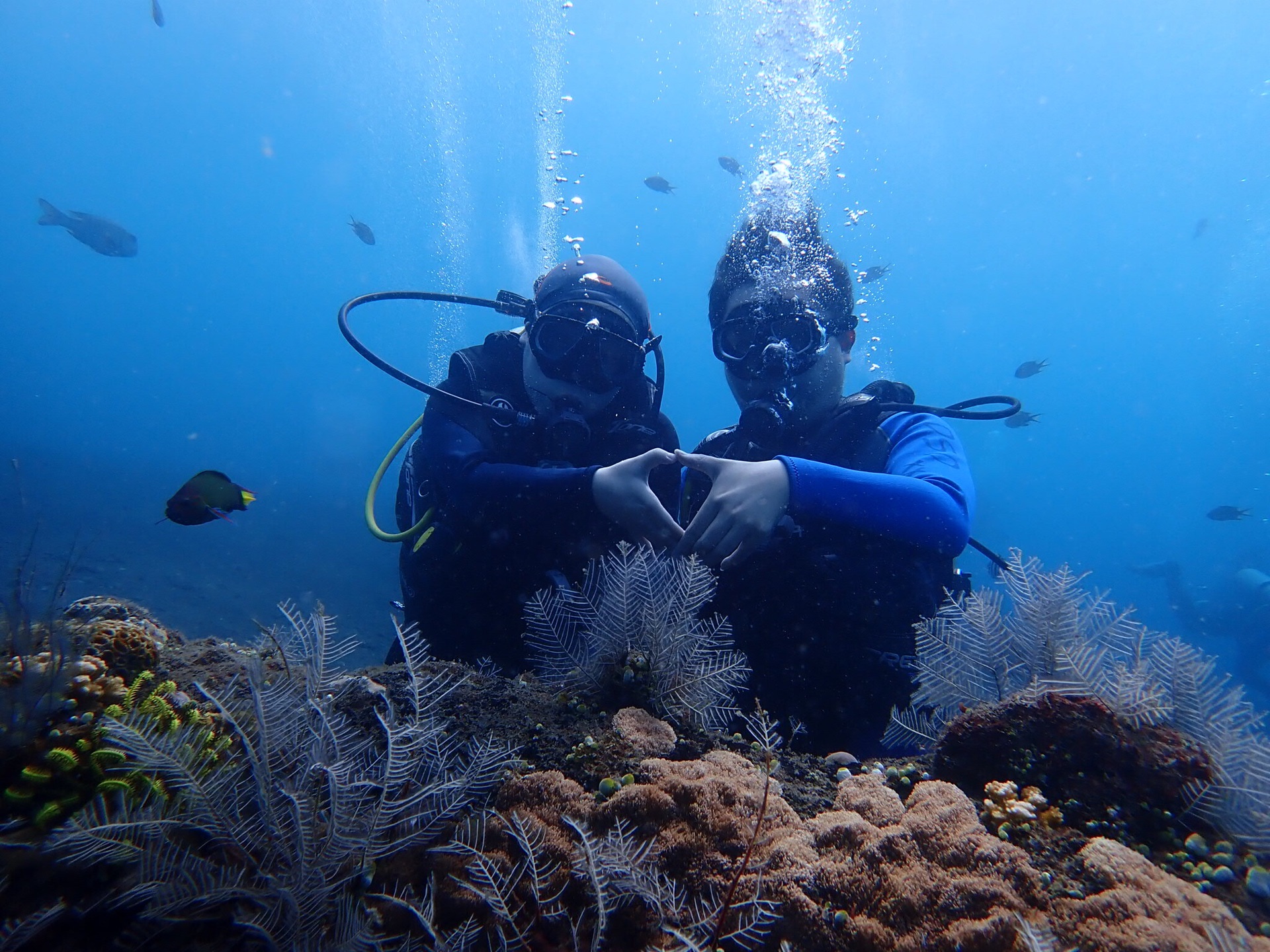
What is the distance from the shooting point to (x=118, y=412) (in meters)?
79.7

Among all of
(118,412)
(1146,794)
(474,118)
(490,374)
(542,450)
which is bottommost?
(1146,794)

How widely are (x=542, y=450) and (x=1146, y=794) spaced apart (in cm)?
363

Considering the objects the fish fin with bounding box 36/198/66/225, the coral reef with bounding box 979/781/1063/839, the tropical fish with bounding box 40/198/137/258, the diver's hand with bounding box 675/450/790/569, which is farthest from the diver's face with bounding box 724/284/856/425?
the fish fin with bounding box 36/198/66/225

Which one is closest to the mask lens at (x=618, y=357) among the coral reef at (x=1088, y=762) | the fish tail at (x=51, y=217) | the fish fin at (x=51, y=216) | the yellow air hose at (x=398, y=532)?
the yellow air hose at (x=398, y=532)

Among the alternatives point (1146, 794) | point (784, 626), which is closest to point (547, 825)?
point (1146, 794)

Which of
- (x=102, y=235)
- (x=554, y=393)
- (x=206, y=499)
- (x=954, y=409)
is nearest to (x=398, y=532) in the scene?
(x=206, y=499)

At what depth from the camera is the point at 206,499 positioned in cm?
381

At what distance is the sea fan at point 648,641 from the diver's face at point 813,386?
6.35ft

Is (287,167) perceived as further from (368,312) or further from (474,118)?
(474,118)

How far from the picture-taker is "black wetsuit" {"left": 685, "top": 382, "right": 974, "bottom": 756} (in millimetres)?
2695

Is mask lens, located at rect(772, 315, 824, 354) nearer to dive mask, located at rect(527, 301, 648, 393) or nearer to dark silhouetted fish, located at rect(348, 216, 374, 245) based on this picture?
dive mask, located at rect(527, 301, 648, 393)

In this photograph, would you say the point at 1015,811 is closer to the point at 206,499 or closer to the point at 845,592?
the point at 845,592

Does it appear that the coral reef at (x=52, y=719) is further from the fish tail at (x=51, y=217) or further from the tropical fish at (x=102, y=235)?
the fish tail at (x=51, y=217)

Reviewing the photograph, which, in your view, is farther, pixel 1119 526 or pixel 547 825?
pixel 1119 526
